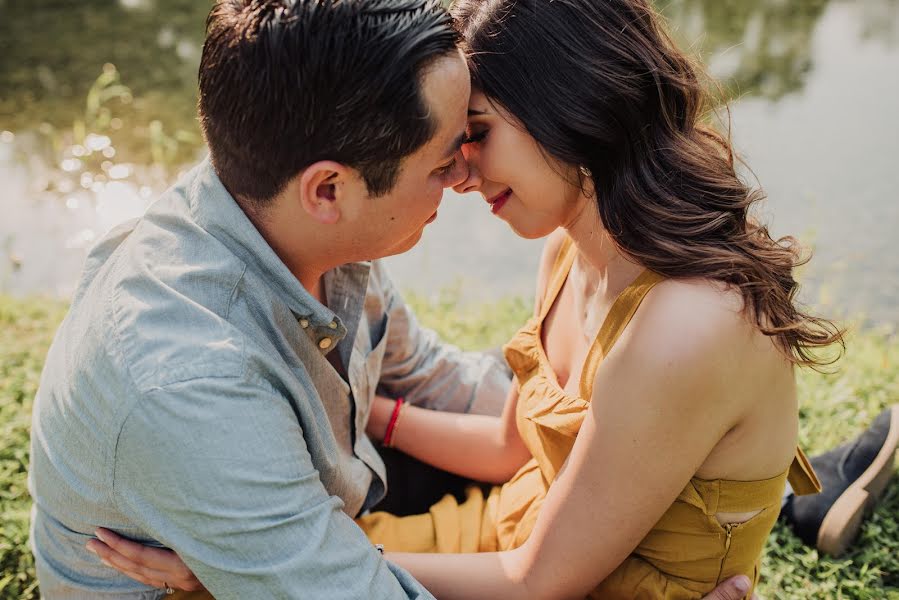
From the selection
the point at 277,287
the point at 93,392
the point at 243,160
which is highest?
the point at 243,160

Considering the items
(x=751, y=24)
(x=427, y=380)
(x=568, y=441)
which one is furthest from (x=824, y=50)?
(x=568, y=441)

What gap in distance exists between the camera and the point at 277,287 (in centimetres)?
210

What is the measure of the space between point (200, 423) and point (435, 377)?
56.1 inches

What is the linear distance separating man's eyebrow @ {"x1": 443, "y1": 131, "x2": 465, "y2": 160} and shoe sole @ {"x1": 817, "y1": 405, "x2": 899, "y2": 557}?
1.77m

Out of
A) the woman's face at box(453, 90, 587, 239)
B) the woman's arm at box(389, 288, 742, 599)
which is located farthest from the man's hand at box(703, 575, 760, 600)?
the woman's face at box(453, 90, 587, 239)

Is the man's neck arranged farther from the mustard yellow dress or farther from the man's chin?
the mustard yellow dress

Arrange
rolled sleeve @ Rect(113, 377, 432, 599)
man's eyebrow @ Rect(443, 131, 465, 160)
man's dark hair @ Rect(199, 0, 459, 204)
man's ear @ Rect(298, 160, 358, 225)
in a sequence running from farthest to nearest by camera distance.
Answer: man's eyebrow @ Rect(443, 131, 465, 160)
man's ear @ Rect(298, 160, 358, 225)
man's dark hair @ Rect(199, 0, 459, 204)
rolled sleeve @ Rect(113, 377, 432, 599)

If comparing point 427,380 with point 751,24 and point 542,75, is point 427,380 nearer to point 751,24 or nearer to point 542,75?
point 542,75

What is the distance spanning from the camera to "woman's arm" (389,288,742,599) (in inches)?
76.3

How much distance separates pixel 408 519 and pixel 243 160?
3.91ft

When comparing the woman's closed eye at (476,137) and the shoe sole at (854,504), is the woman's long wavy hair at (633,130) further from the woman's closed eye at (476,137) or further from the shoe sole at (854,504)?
the shoe sole at (854,504)

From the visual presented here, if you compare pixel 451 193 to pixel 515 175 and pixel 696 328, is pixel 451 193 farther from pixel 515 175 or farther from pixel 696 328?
pixel 696 328

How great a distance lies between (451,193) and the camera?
6352 mm

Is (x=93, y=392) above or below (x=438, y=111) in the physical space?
below
